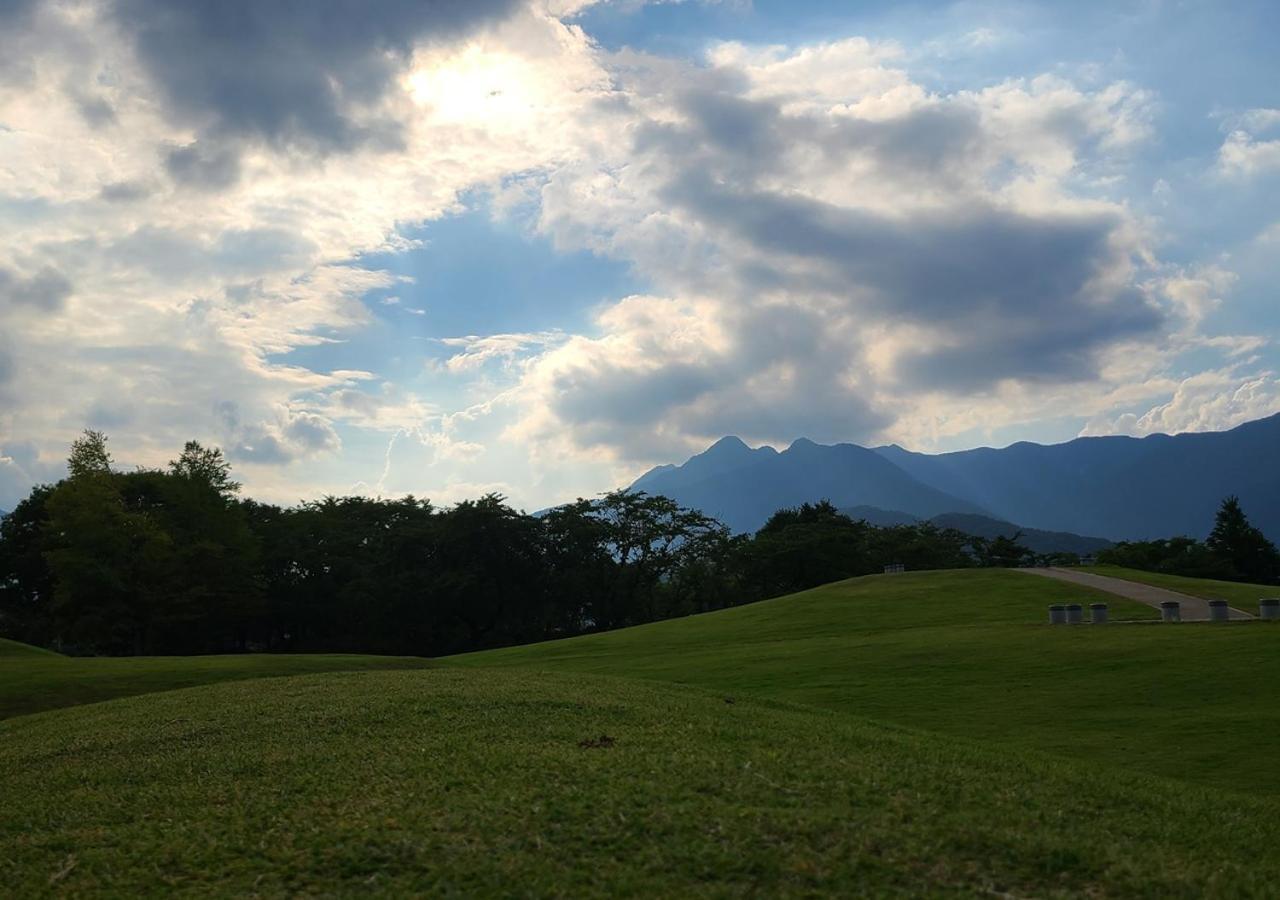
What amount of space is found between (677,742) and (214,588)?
52728 millimetres

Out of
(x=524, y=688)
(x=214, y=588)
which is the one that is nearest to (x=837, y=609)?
(x=524, y=688)

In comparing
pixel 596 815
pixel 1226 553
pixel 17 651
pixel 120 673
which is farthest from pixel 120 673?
pixel 1226 553

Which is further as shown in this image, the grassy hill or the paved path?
the paved path

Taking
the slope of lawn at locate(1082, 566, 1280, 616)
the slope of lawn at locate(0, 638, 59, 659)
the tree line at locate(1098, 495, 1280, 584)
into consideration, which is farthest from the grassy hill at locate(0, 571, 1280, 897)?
the tree line at locate(1098, 495, 1280, 584)

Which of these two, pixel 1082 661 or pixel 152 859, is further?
pixel 1082 661

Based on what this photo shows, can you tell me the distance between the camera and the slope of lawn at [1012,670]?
1498cm

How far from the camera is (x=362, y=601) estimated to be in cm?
6247

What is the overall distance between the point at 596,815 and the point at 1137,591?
116 ft

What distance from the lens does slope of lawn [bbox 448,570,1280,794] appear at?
590 inches

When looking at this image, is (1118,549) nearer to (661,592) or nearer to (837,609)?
(661,592)

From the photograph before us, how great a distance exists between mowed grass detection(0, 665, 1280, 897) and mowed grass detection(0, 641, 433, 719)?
10767 mm

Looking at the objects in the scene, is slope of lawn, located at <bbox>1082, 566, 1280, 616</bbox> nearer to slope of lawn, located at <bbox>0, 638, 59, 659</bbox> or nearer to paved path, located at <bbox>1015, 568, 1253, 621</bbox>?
paved path, located at <bbox>1015, 568, 1253, 621</bbox>

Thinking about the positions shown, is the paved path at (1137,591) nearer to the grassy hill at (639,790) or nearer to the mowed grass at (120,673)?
the grassy hill at (639,790)

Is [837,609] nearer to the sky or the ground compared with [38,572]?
nearer to the ground
